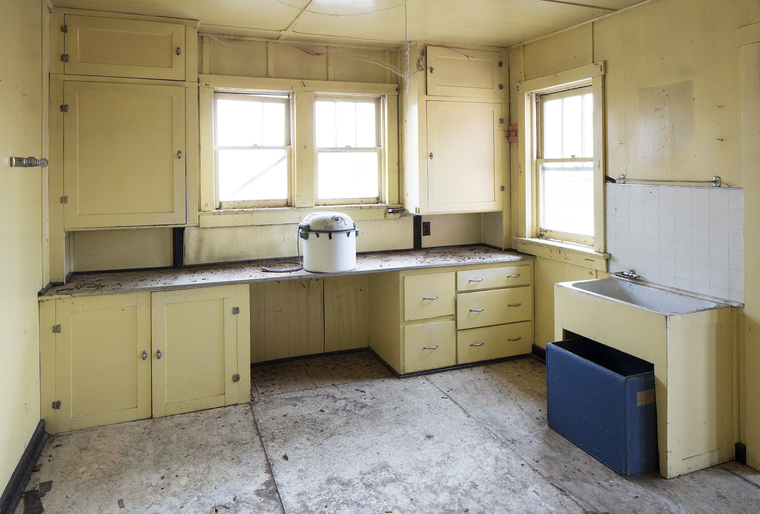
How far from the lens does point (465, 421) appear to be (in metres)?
3.33

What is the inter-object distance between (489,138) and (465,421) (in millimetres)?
2323

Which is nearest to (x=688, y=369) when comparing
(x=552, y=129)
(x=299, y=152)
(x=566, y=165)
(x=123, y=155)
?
(x=566, y=165)

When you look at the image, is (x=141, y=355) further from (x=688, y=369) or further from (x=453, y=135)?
(x=688, y=369)

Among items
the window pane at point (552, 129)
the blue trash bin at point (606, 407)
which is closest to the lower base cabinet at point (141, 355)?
the blue trash bin at point (606, 407)

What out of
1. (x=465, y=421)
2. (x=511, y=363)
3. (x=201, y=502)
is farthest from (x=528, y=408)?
(x=201, y=502)

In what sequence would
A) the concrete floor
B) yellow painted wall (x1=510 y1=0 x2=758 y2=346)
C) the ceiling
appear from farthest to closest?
the ceiling < yellow painted wall (x1=510 y1=0 x2=758 y2=346) < the concrete floor

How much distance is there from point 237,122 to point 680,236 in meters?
3.14

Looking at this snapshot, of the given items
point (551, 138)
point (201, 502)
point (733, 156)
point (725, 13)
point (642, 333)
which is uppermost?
point (725, 13)

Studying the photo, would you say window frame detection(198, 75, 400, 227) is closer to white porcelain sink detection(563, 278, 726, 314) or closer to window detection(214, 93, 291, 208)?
window detection(214, 93, 291, 208)

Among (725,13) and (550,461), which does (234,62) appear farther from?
(550,461)

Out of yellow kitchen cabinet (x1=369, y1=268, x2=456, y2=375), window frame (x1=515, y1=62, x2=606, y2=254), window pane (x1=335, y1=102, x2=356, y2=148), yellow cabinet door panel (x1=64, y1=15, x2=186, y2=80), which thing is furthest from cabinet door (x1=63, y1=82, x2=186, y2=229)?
window frame (x1=515, y1=62, x2=606, y2=254)

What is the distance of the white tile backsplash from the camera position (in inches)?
112

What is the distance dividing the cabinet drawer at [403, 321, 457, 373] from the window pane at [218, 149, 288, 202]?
150cm

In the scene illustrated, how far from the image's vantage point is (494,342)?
14.1ft
